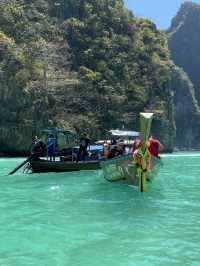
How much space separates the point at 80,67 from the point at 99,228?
203 ft

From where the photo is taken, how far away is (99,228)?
30.6 feet

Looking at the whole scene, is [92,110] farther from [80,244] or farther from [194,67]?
[194,67]

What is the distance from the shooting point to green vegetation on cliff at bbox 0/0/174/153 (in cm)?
5853

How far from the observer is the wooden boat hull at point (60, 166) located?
992 inches

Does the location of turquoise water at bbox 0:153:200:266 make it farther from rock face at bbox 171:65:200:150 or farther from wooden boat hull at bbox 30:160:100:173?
A: rock face at bbox 171:65:200:150

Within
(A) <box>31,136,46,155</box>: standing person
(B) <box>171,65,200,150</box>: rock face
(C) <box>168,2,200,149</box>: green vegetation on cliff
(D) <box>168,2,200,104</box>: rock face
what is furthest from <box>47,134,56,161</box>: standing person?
(D) <box>168,2,200,104</box>: rock face

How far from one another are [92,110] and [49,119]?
340 inches

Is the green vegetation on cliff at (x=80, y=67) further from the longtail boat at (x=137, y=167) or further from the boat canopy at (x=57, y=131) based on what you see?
the longtail boat at (x=137, y=167)

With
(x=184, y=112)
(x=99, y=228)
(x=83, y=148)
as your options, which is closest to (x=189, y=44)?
(x=184, y=112)

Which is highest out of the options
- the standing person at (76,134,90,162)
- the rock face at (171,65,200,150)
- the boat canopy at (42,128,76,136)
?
the rock face at (171,65,200,150)

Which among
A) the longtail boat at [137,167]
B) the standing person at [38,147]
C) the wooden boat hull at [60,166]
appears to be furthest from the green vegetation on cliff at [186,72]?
the longtail boat at [137,167]

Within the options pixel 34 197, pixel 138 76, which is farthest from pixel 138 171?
pixel 138 76

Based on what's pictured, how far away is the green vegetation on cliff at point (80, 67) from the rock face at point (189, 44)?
84.8 meters

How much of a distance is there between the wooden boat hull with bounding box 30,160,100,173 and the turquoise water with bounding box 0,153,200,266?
945 centimetres
